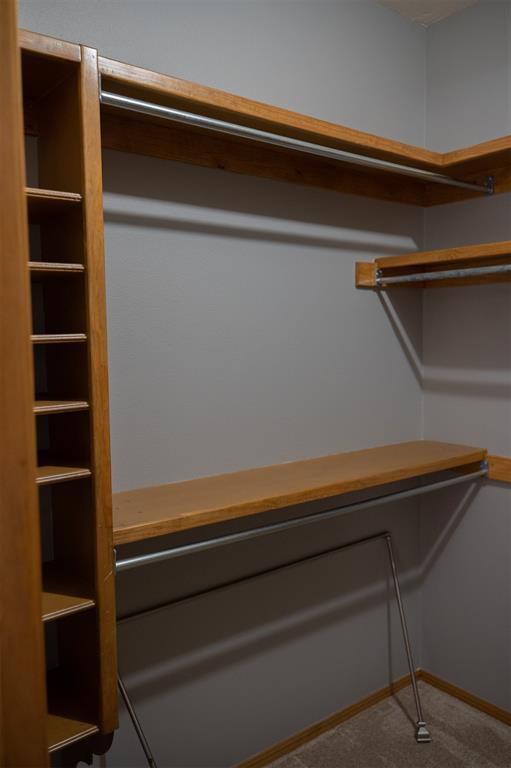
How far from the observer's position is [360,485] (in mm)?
1826

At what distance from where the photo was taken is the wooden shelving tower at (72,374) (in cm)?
127

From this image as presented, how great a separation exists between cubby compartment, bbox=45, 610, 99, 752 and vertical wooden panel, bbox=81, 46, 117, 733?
1.3 inches

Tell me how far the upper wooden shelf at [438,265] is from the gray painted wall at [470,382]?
0.15ft

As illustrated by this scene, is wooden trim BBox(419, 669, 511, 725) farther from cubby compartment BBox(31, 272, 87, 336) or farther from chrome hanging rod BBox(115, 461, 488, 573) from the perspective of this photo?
cubby compartment BBox(31, 272, 87, 336)

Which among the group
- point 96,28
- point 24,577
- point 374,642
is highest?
point 96,28

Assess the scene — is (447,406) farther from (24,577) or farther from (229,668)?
(24,577)

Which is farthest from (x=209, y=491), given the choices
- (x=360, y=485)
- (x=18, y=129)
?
(x=18, y=129)

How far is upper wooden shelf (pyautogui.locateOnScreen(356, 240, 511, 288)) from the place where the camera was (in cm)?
199

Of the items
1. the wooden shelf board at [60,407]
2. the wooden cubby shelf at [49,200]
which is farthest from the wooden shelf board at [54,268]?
the wooden shelf board at [60,407]

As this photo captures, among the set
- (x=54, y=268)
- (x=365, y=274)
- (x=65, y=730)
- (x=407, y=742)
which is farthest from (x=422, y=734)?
(x=54, y=268)

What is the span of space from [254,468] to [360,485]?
34 cm

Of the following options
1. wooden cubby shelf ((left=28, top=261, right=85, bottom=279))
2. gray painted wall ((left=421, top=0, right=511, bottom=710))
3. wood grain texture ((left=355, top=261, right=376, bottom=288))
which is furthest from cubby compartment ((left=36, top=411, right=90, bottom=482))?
gray painted wall ((left=421, top=0, right=511, bottom=710))

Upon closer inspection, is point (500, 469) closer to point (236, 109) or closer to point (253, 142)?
point (253, 142)

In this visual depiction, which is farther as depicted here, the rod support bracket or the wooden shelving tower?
the rod support bracket
